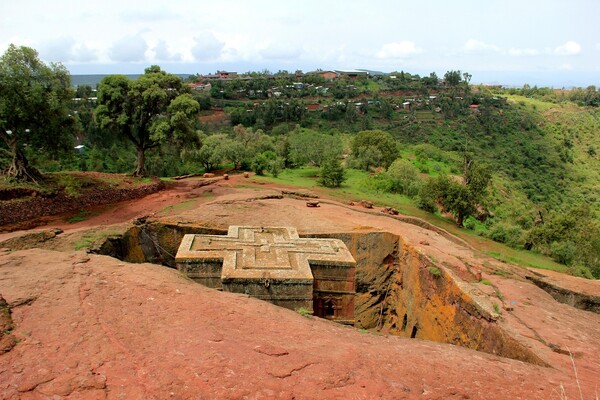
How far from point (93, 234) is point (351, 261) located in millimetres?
8621

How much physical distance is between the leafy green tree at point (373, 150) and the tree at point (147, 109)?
1673 cm

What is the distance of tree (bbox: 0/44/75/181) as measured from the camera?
15320 millimetres

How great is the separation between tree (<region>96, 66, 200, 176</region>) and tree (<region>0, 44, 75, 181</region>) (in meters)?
3.12

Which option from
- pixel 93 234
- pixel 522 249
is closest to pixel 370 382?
pixel 93 234

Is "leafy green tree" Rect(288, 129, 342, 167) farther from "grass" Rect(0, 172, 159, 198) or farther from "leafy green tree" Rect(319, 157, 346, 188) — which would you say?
"grass" Rect(0, 172, 159, 198)

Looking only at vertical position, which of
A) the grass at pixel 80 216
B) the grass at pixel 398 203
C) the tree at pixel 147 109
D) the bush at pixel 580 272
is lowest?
the bush at pixel 580 272

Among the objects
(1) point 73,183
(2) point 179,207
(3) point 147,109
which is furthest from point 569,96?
(1) point 73,183

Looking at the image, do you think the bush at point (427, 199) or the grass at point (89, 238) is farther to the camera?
→ the bush at point (427, 199)

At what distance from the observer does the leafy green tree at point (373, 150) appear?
33750 mm

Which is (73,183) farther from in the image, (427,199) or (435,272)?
(427,199)

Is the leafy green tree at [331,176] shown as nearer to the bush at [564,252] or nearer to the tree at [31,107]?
the bush at [564,252]

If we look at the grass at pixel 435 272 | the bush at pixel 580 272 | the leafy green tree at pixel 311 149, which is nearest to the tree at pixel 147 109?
the leafy green tree at pixel 311 149

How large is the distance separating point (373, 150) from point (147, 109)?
19.4m

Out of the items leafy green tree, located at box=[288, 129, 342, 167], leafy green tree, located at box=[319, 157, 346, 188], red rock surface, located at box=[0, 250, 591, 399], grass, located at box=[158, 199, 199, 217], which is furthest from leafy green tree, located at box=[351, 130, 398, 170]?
red rock surface, located at box=[0, 250, 591, 399]
